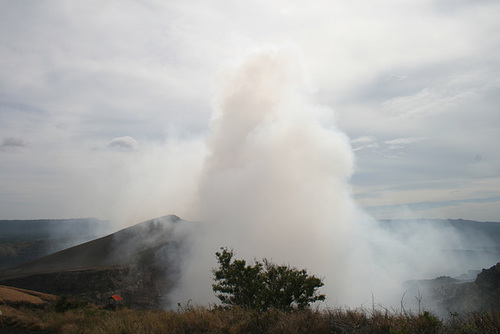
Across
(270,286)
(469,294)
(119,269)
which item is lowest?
(469,294)

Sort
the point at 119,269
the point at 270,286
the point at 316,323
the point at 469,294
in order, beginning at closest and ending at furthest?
the point at 316,323, the point at 270,286, the point at 469,294, the point at 119,269

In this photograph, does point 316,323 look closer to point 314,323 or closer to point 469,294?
point 314,323

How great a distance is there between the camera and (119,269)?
255 feet

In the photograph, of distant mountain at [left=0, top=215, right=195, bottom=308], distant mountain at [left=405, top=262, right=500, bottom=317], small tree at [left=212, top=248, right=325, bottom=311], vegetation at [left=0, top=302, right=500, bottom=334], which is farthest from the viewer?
distant mountain at [left=0, top=215, right=195, bottom=308]

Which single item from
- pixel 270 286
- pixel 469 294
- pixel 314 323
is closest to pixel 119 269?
pixel 270 286

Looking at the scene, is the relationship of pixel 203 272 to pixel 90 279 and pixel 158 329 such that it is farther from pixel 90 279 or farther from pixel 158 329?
pixel 158 329

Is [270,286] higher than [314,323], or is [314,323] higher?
[314,323]

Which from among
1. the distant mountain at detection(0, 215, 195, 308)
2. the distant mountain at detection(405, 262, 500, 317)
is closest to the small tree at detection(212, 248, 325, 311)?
the distant mountain at detection(405, 262, 500, 317)

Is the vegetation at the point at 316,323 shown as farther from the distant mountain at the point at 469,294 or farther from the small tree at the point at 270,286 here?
Answer: the distant mountain at the point at 469,294

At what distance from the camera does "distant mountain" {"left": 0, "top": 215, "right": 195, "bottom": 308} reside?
71438 millimetres

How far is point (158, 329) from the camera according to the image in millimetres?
9148

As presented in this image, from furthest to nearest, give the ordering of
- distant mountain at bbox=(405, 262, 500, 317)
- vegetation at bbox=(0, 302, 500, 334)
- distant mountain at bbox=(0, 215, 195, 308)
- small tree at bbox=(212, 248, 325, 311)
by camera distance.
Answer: distant mountain at bbox=(0, 215, 195, 308) < distant mountain at bbox=(405, 262, 500, 317) < small tree at bbox=(212, 248, 325, 311) < vegetation at bbox=(0, 302, 500, 334)

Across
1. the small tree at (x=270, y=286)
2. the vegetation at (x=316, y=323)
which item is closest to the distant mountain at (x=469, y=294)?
the small tree at (x=270, y=286)

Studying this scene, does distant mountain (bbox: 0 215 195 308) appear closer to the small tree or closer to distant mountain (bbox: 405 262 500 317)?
the small tree
